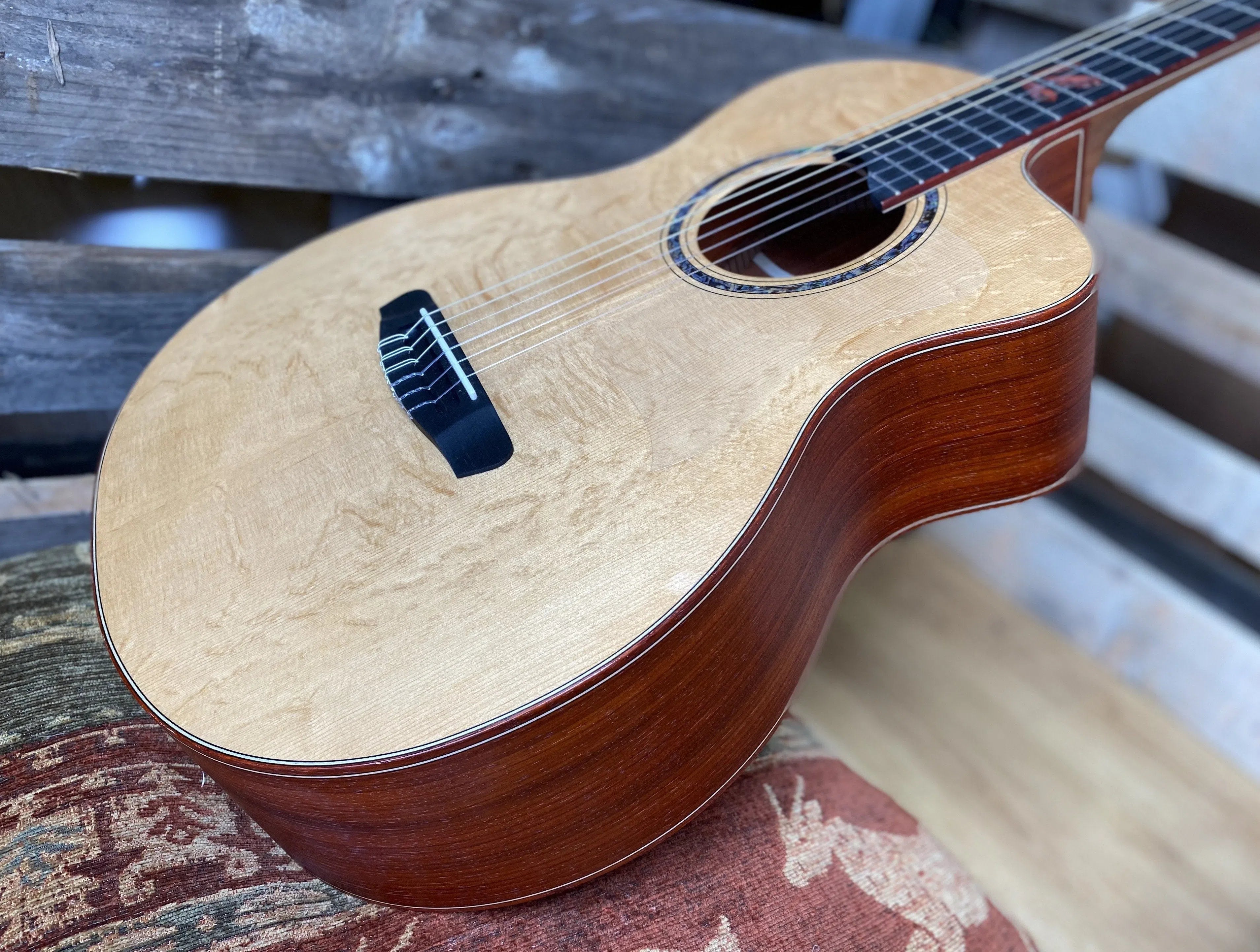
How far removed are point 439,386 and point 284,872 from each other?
0.39 m

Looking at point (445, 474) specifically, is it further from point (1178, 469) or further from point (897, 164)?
point (1178, 469)

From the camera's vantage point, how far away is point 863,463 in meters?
0.72

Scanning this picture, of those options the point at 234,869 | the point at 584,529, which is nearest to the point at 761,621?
the point at 584,529

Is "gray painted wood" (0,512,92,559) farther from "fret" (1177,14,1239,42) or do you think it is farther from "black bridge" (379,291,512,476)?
"fret" (1177,14,1239,42)

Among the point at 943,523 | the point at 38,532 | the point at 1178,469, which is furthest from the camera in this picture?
the point at 943,523

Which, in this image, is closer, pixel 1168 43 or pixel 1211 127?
pixel 1168 43

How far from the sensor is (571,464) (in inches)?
24.0

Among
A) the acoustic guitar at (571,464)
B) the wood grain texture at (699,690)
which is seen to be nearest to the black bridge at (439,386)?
the acoustic guitar at (571,464)

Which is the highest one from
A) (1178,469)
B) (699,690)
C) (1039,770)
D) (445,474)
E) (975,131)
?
(975,131)

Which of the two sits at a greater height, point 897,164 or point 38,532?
point 897,164

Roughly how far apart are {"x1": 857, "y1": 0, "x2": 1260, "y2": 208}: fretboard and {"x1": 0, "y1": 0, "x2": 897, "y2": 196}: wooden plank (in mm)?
382

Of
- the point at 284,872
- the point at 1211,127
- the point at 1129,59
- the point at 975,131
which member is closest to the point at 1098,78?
the point at 1129,59

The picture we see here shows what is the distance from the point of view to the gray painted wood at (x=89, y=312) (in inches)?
34.6

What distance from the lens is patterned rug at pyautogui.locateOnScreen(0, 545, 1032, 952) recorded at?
1.94ft
